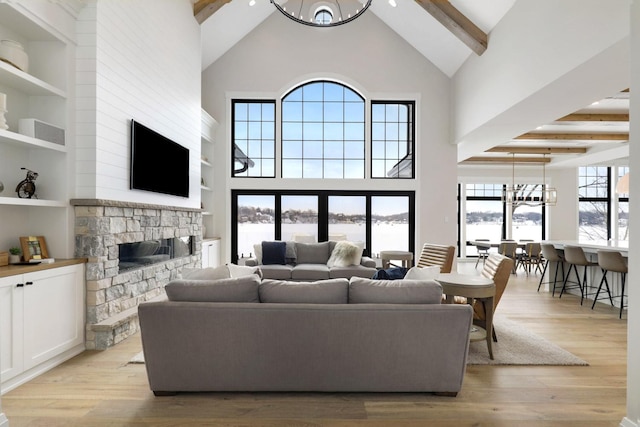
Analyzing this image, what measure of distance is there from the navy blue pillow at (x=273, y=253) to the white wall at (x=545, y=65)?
3.89 m

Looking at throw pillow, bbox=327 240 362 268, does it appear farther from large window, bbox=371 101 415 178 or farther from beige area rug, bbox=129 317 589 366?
beige area rug, bbox=129 317 589 366

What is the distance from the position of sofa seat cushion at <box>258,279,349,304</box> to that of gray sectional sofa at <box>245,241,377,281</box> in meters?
3.27

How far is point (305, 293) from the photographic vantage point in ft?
8.98

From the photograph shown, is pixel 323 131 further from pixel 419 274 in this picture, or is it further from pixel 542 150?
pixel 419 274

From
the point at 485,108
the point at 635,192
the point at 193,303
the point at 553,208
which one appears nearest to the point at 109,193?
the point at 193,303

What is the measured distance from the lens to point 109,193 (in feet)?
12.9

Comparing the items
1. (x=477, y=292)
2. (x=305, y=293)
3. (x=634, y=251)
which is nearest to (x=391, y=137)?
(x=477, y=292)

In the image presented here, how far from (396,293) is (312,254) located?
4177 mm

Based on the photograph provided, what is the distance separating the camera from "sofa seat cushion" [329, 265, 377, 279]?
6137 millimetres

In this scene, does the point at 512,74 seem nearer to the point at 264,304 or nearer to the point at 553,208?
the point at 264,304

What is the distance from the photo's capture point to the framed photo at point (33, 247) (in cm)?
330

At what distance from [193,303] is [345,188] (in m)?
5.75

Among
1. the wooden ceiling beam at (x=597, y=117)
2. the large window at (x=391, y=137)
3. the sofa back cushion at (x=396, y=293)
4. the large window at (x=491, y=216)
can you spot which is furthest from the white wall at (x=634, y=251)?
the large window at (x=491, y=216)

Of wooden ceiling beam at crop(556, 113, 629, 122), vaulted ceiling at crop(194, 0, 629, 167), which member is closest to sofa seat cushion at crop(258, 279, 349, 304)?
vaulted ceiling at crop(194, 0, 629, 167)
